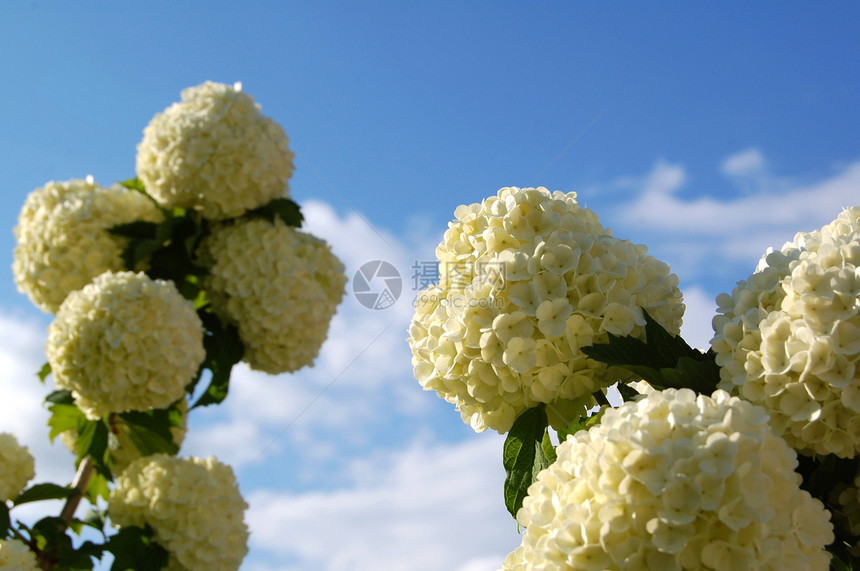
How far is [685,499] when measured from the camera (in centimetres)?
104

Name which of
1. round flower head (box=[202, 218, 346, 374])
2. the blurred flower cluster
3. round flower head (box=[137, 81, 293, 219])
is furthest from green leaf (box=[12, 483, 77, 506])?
round flower head (box=[137, 81, 293, 219])

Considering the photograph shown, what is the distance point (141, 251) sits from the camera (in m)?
2.69

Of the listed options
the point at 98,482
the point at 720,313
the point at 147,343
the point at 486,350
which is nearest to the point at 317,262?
the point at 147,343

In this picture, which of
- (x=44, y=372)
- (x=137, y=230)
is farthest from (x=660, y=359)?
(x=44, y=372)

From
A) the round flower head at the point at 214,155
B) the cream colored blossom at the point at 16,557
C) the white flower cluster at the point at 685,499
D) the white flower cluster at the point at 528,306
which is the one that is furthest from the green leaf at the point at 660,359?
the cream colored blossom at the point at 16,557

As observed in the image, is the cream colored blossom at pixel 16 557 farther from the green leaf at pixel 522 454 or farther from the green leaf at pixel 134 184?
the green leaf at pixel 522 454

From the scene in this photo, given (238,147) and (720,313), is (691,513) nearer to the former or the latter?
(720,313)

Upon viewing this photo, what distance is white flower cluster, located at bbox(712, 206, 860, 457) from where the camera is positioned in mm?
1227

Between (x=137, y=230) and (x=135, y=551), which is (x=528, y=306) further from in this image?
(x=137, y=230)

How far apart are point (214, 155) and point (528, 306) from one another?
1659 millimetres

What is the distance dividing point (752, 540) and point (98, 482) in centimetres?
261

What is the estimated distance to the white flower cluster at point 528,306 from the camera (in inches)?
55.3

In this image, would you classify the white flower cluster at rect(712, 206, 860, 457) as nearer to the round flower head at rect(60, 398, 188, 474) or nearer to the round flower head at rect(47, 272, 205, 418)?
the round flower head at rect(47, 272, 205, 418)

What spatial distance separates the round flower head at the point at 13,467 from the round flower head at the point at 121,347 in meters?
0.37
